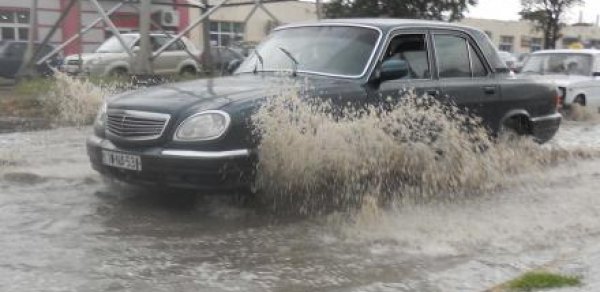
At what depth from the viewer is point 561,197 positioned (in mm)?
7297

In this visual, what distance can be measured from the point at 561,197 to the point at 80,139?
5.98m

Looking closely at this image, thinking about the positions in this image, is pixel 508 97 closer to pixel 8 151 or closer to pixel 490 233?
pixel 490 233

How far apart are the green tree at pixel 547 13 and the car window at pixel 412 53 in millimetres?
24597

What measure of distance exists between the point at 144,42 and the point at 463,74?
9.07 m

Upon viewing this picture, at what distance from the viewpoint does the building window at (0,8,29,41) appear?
33.5m

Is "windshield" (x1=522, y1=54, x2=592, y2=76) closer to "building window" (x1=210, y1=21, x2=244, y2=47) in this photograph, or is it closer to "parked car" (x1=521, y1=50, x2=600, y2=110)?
"parked car" (x1=521, y1=50, x2=600, y2=110)

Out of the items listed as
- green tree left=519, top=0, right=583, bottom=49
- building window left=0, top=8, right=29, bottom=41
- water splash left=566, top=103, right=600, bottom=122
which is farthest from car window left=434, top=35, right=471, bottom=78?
building window left=0, top=8, right=29, bottom=41

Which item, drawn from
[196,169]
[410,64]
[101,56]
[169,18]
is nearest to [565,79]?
[410,64]

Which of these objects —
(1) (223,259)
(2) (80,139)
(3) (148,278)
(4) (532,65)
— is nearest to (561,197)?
(1) (223,259)

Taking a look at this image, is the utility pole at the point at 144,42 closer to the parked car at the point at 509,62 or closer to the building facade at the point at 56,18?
the parked car at the point at 509,62

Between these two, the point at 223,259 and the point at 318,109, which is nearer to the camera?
the point at 223,259

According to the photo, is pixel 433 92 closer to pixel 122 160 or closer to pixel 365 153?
pixel 365 153

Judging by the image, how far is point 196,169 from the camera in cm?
545

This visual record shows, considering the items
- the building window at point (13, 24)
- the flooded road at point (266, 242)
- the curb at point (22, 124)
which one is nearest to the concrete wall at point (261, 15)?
the building window at point (13, 24)
